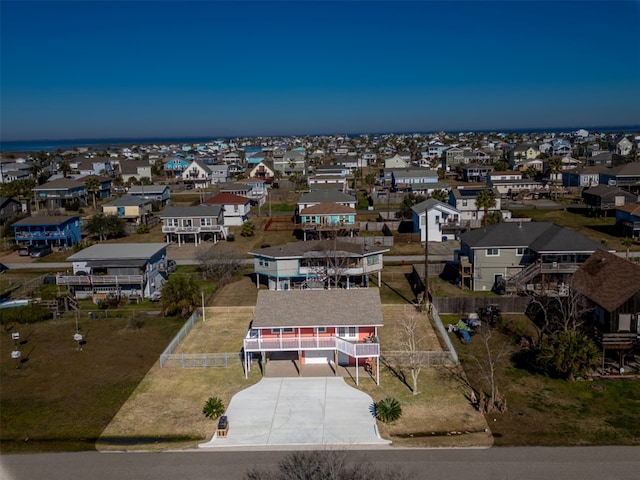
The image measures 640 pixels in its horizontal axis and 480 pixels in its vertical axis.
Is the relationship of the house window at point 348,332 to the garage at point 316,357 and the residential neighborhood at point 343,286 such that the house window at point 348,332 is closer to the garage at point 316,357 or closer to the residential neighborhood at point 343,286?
the residential neighborhood at point 343,286

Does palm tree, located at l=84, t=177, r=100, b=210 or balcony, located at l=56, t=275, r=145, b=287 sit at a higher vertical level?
palm tree, located at l=84, t=177, r=100, b=210

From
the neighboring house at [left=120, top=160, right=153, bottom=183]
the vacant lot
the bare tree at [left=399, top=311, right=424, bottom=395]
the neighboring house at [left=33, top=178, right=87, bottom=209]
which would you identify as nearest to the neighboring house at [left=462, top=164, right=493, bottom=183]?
the neighboring house at [left=120, top=160, right=153, bottom=183]

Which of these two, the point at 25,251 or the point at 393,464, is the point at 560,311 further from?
the point at 25,251

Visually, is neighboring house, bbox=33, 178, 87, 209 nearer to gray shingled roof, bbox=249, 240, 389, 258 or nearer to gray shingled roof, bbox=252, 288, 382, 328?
gray shingled roof, bbox=249, 240, 389, 258

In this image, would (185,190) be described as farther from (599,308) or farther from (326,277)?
(599,308)

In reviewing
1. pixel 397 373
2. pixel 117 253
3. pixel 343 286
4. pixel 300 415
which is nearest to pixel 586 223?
pixel 343 286
